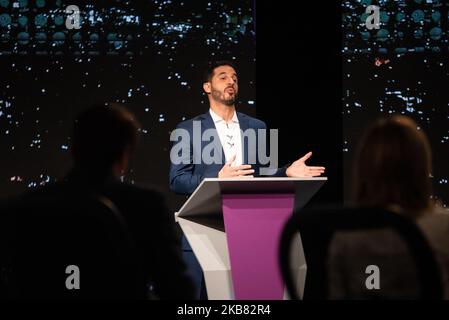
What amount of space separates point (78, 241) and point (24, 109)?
3.62m

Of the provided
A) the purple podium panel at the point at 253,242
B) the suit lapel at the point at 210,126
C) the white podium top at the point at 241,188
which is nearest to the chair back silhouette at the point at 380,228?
the white podium top at the point at 241,188

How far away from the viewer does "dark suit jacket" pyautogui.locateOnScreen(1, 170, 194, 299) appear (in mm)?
1889

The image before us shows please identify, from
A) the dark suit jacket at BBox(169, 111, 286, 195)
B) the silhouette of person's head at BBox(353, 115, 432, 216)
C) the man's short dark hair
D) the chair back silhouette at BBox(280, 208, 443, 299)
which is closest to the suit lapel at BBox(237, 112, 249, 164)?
the dark suit jacket at BBox(169, 111, 286, 195)

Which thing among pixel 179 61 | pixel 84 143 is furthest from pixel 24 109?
pixel 84 143

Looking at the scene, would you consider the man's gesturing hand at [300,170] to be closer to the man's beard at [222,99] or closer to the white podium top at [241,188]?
the white podium top at [241,188]

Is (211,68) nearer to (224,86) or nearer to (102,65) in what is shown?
(224,86)

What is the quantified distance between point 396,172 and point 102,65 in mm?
3744

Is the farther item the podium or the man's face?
the man's face

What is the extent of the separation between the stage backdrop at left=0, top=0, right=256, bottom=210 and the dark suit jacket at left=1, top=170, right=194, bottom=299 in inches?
122

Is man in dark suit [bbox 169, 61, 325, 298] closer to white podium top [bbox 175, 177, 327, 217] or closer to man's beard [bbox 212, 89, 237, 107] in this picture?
man's beard [bbox 212, 89, 237, 107]

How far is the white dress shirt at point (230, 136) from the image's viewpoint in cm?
431

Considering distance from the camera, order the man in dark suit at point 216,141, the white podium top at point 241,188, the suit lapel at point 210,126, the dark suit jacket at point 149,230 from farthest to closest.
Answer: the suit lapel at point 210,126 < the man in dark suit at point 216,141 < the white podium top at point 241,188 < the dark suit jacket at point 149,230

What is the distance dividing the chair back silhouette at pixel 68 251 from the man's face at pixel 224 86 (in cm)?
275

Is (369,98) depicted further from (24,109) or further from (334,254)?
(334,254)
